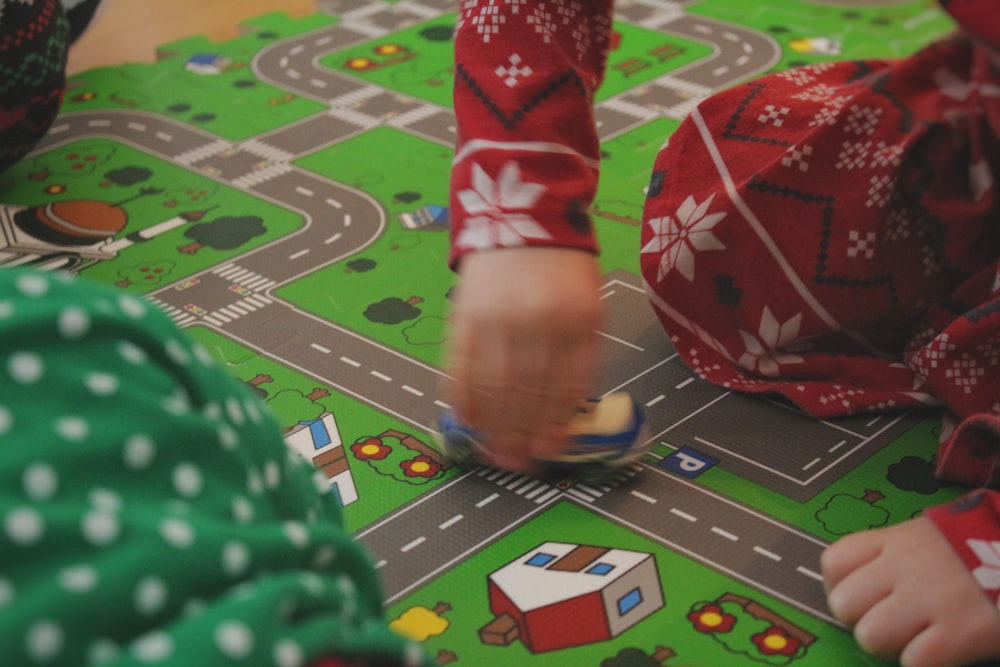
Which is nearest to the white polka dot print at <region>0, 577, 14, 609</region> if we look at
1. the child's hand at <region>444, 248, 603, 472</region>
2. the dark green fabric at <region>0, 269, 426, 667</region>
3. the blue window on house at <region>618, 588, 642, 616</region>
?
the dark green fabric at <region>0, 269, 426, 667</region>

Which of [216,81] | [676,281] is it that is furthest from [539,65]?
[216,81]

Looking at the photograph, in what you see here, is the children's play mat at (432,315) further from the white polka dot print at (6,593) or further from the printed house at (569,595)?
the white polka dot print at (6,593)

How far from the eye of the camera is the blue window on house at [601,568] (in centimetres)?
63

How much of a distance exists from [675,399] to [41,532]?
20.1 inches

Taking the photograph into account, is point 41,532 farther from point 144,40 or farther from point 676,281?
point 144,40

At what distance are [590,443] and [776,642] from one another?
16 cm

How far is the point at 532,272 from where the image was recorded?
0.55 meters

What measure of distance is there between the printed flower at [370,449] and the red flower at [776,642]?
0.84ft

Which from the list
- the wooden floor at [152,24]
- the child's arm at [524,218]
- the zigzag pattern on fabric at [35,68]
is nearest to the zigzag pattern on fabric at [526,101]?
the child's arm at [524,218]

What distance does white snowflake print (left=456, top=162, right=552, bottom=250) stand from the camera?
0.57m

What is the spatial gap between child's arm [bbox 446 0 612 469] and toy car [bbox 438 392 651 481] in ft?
0.07

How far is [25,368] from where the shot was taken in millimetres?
379

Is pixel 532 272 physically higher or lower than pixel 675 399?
higher

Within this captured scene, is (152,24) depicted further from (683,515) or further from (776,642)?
(776,642)
